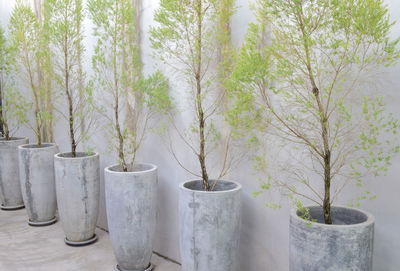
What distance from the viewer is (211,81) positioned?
2.22m

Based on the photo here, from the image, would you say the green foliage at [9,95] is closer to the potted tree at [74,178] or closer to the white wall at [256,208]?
the potted tree at [74,178]

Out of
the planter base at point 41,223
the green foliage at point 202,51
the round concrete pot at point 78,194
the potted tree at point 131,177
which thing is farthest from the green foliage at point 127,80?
the planter base at point 41,223

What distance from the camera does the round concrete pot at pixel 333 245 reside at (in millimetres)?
1348

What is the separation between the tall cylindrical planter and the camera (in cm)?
319

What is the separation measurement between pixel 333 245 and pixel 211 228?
0.70 metres

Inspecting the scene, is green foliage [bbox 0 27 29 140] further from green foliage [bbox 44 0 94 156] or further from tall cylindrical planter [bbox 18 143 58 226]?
green foliage [bbox 44 0 94 156]

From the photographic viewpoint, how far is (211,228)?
1.90m

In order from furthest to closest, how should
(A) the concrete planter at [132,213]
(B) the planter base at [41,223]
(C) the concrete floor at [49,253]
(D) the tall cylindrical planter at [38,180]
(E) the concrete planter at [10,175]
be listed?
(E) the concrete planter at [10,175], (B) the planter base at [41,223], (D) the tall cylindrical planter at [38,180], (C) the concrete floor at [49,253], (A) the concrete planter at [132,213]

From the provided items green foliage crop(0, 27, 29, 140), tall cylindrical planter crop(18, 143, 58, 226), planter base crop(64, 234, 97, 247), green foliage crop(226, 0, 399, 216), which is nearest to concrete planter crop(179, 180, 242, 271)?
green foliage crop(226, 0, 399, 216)

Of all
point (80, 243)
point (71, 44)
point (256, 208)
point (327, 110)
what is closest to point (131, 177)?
point (256, 208)

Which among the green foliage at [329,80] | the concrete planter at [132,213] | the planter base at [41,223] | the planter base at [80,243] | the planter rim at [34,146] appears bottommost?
the planter base at [80,243]

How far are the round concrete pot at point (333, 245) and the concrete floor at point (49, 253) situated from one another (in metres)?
1.34

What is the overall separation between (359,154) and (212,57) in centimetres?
103

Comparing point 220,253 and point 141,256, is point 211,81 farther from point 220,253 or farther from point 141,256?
point 141,256
